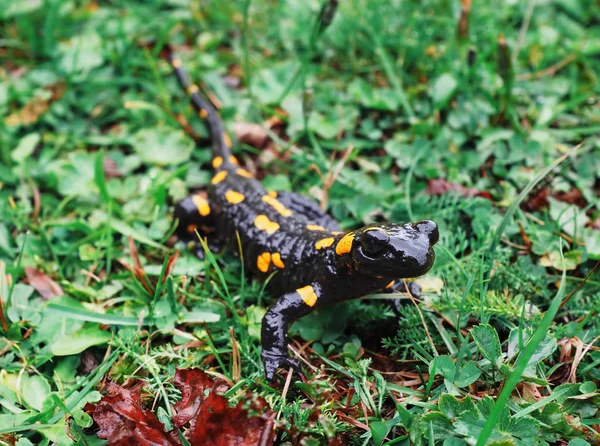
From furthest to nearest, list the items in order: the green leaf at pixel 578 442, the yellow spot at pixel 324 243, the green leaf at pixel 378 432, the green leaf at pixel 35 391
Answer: the yellow spot at pixel 324 243 < the green leaf at pixel 35 391 < the green leaf at pixel 378 432 < the green leaf at pixel 578 442

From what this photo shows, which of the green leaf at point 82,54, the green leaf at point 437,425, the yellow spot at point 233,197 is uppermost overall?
the green leaf at point 82,54

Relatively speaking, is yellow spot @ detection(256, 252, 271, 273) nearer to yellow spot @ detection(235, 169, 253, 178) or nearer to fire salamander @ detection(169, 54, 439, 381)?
fire salamander @ detection(169, 54, 439, 381)

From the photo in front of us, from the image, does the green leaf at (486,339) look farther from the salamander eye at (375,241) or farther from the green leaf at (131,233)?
the green leaf at (131,233)

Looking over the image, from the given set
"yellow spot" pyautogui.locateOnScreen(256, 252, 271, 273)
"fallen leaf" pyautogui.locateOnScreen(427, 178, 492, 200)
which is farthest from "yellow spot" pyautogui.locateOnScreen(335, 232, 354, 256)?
"fallen leaf" pyautogui.locateOnScreen(427, 178, 492, 200)

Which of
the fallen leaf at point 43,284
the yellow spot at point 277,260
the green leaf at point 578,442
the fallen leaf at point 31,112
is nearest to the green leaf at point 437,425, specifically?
the green leaf at point 578,442

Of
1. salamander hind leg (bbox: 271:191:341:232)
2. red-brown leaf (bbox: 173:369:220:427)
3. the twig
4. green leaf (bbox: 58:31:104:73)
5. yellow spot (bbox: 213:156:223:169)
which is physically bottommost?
red-brown leaf (bbox: 173:369:220:427)

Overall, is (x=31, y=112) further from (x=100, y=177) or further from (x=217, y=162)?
(x=217, y=162)
